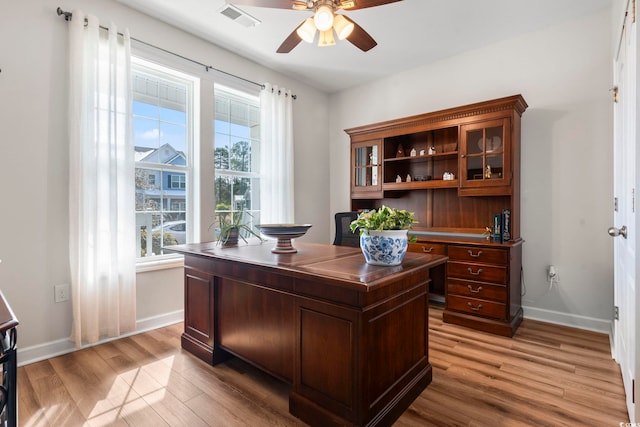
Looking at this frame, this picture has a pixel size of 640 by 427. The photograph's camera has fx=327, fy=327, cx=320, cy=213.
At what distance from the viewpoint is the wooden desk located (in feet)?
5.04

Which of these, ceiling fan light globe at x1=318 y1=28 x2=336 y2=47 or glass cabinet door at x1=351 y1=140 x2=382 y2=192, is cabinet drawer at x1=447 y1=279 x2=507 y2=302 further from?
ceiling fan light globe at x1=318 y1=28 x2=336 y2=47

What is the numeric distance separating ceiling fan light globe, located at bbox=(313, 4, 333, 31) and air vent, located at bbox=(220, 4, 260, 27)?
51.0 inches

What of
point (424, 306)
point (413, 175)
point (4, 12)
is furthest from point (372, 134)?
point (4, 12)

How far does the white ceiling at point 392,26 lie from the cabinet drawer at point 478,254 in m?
2.16

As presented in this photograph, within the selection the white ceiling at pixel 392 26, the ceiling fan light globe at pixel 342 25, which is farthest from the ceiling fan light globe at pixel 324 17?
the white ceiling at pixel 392 26

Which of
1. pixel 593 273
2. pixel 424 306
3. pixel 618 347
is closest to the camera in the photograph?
pixel 424 306

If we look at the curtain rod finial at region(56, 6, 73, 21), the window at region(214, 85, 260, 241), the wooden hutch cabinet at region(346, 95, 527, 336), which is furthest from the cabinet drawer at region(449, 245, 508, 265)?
the curtain rod finial at region(56, 6, 73, 21)

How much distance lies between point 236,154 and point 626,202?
352 centimetres

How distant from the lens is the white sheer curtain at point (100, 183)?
100 inches

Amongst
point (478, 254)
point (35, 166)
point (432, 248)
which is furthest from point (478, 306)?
point (35, 166)

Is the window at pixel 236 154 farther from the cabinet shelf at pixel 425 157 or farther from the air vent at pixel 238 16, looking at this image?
the cabinet shelf at pixel 425 157

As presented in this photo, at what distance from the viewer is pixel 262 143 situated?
409cm

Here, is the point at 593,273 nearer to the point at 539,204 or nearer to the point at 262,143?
the point at 539,204

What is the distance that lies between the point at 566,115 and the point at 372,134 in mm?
1961
